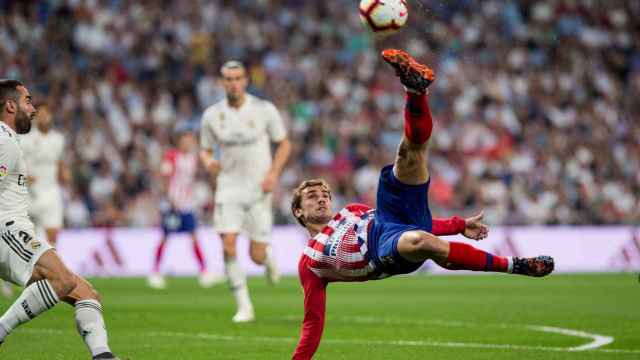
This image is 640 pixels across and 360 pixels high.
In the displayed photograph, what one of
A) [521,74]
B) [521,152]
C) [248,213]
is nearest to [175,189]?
[248,213]

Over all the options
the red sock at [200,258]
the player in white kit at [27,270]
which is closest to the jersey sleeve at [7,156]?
the player in white kit at [27,270]

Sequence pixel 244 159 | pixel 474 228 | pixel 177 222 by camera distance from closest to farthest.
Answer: pixel 474 228 → pixel 244 159 → pixel 177 222

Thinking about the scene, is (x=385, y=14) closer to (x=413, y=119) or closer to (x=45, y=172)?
(x=413, y=119)

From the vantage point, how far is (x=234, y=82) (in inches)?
563

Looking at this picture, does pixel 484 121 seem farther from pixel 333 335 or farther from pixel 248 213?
pixel 333 335

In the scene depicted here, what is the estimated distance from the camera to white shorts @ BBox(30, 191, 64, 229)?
58.3 feet

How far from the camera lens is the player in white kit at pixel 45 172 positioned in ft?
57.7

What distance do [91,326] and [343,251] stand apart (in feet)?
6.08

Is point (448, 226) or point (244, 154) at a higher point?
point (244, 154)

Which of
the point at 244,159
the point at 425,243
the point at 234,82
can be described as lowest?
the point at 425,243

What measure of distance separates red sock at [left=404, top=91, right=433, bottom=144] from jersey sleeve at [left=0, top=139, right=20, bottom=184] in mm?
2795

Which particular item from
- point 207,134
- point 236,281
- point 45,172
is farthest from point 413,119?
point 45,172

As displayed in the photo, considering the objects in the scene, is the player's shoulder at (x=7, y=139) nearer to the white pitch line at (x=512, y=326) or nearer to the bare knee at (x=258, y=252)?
the white pitch line at (x=512, y=326)

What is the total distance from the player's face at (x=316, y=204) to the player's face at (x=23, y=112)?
6.96 ft
